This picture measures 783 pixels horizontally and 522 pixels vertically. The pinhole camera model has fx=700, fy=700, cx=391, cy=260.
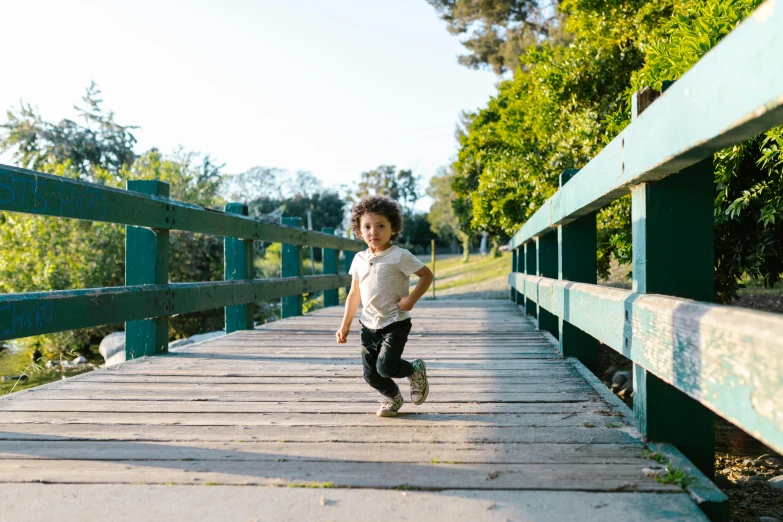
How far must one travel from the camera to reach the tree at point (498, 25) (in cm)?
2356

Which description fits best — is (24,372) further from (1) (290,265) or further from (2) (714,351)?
(2) (714,351)

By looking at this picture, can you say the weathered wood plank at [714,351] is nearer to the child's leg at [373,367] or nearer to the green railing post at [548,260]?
the child's leg at [373,367]

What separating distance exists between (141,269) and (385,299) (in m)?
1.97

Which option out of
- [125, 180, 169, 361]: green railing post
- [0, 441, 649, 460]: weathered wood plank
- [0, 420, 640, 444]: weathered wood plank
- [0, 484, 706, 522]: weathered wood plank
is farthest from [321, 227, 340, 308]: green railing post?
[0, 484, 706, 522]: weathered wood plank

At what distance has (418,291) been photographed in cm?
312

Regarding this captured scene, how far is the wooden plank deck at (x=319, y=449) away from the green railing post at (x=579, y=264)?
0.29 meters

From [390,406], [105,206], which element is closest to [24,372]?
[105,206]

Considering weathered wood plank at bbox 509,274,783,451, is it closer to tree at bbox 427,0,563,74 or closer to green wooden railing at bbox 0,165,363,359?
green wooden railing at bbox 0,165,363,359

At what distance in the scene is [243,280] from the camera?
5.91 metres

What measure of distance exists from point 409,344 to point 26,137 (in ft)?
80.9

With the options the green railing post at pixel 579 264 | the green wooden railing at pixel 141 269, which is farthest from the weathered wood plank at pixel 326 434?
the green railing post at pixel 579 264

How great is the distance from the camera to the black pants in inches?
117

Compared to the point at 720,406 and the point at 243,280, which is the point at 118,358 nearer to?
the point at 243,280

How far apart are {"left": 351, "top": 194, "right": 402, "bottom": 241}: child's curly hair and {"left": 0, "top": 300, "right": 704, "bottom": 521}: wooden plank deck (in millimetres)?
807
